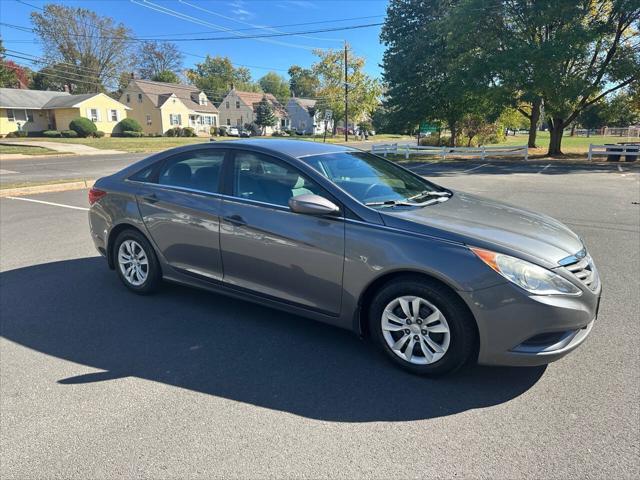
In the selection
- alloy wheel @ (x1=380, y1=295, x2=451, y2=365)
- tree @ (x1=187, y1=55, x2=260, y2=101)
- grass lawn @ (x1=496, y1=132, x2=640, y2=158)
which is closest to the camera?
alloy wheel @ (x1=380, y1=295, x2=451, y2=365)

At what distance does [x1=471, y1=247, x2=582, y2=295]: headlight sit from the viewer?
2871 millimetres

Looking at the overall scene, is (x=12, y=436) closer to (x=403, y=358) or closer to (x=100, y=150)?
(x=403, y=358)

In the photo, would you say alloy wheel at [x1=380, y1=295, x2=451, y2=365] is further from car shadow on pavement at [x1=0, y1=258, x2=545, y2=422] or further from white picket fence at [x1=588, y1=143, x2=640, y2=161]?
white picket fence at [x1=588, y1=143, x2=640, y2=161]

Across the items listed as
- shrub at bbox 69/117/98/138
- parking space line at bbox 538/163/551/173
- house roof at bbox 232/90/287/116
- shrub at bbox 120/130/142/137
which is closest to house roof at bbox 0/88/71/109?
shrub at bbox 69/117/98/138

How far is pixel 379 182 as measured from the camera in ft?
13.3

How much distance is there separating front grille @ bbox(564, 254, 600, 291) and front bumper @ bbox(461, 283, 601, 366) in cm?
12

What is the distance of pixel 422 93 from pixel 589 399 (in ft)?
102

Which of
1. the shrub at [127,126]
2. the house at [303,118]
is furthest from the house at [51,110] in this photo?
the house at [303,118]

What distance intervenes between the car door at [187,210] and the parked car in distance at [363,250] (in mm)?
14

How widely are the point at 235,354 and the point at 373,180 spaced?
6.18 feet

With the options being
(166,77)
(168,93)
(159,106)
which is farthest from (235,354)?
(166,77)

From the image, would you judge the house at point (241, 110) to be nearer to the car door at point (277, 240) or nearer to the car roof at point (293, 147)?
the car roof at point (293, 147)

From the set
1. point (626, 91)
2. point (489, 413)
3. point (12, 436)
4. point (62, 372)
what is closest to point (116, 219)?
point (62, 372)

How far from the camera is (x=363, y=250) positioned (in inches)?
128
